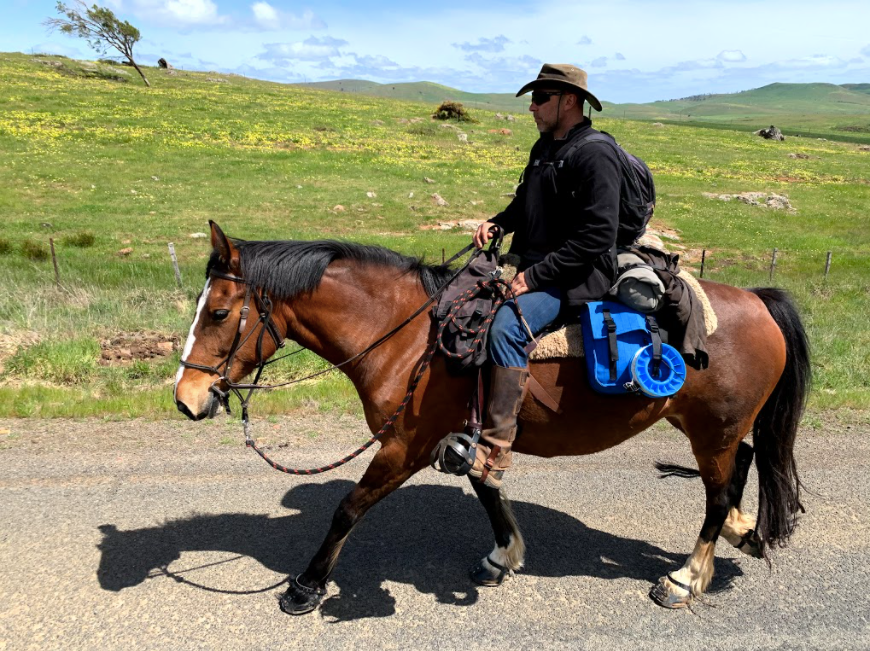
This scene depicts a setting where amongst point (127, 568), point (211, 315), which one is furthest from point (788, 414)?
point (127, 568)

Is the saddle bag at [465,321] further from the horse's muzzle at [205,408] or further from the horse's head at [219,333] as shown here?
the horse's muzzle at [205,408]

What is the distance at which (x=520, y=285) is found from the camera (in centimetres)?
403

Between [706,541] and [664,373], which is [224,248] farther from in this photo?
[706,541]

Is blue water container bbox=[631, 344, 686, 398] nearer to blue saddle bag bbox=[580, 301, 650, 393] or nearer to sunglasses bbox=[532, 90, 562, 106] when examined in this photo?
blue saddle bag bbox=[580, 301, 650, 393]

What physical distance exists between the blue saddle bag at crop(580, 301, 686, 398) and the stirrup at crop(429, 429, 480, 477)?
2.93 feet

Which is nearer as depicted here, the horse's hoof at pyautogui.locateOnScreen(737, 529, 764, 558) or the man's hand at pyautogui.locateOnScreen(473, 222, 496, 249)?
the man's hand at pyautogui.locateOnScreen(473, 222, 496, 249)

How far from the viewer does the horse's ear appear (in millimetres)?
3811

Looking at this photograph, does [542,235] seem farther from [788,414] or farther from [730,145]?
[730,145]

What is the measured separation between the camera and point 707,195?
1367 inches

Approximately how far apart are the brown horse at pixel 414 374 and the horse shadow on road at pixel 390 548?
0.28m

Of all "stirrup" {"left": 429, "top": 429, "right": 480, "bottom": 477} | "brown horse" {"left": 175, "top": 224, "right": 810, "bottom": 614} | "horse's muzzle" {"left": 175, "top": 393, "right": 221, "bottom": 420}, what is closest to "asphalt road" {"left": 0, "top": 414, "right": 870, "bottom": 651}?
"brown horse" {"left": 175, "top": 224, "right": 810, "bottom": 614}

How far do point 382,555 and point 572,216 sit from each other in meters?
2.92

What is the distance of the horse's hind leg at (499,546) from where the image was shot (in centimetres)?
454

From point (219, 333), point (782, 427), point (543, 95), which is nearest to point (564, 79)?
point (543, 95)
